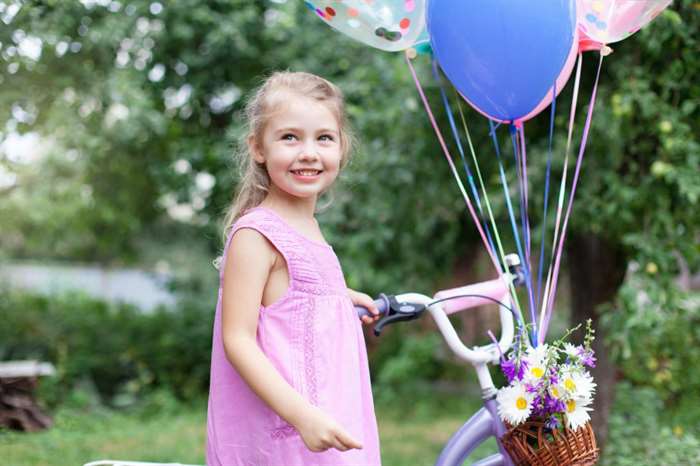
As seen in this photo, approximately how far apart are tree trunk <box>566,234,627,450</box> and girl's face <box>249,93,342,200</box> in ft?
9.34

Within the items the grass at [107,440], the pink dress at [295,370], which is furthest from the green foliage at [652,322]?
the grass at [107,440]

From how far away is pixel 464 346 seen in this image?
Result: 6.72 ft

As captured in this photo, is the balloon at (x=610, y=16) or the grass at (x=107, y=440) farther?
the grass at (x=107, y=440)

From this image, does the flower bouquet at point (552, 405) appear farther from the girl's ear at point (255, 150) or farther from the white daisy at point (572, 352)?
the girl's ear at point (255, 150)

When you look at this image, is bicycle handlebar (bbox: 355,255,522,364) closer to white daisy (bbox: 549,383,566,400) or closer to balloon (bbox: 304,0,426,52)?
white daisy (bbox: 549,383,566,400)

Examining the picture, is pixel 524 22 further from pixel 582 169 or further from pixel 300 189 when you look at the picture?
pixel 582 169

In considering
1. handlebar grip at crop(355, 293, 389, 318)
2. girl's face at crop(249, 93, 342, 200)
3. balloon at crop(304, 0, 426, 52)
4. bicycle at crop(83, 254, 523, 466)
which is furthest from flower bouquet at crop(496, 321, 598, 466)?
balloon at crop(304, 0, 426, 52)

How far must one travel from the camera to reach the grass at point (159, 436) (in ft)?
14.6

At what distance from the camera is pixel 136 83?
4.73 m

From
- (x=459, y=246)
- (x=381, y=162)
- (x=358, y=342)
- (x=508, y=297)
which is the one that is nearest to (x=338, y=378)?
(x=358, y=342)

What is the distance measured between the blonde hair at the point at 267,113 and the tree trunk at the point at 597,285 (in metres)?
2.79

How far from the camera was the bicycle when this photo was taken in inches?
76.9

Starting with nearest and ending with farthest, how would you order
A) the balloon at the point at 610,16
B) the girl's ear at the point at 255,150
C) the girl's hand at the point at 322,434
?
the girl's hand at the point at 322,434
the girl's ear at the point at 255,150
the balloon at the point at 610,16

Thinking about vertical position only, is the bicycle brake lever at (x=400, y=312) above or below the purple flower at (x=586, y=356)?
above
